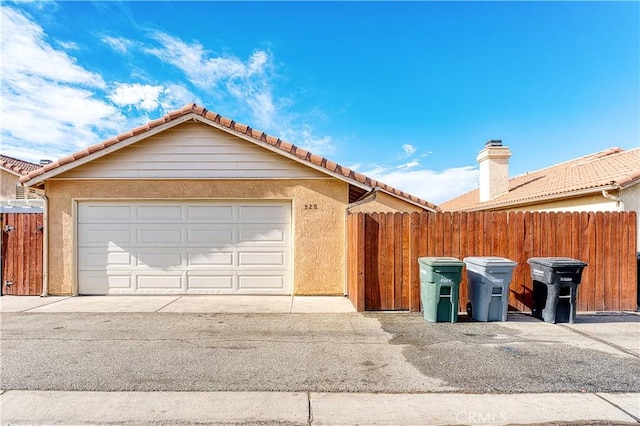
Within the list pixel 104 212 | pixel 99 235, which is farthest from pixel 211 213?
pixel 99 235

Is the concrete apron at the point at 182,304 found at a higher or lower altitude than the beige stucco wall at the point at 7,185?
lower

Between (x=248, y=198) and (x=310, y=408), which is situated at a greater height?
(x=248, y=198)

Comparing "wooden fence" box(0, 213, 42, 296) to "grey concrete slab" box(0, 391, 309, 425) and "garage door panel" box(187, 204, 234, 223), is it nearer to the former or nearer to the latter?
"garage door panel" box(187, 204, 234, 223)

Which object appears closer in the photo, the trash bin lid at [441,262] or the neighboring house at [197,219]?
the trash bin lid at [441,262]

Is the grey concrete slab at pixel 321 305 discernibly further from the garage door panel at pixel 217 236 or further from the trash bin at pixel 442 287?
the garage door panel at pixel 217 236

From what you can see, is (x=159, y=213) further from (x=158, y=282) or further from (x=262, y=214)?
(x=262, y=214)

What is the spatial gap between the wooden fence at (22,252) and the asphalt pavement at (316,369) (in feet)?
6.52

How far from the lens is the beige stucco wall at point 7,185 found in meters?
16.4

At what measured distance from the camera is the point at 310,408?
10.8ft

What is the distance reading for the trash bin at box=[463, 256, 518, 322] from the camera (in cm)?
607

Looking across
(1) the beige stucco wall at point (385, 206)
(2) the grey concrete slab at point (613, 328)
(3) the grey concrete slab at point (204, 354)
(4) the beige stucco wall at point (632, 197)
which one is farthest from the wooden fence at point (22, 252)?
(4) the beige stucco wall at point (632, 197)

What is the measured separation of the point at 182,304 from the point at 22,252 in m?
4.40

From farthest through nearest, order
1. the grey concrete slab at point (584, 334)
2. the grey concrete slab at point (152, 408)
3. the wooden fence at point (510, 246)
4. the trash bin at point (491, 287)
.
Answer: the wooden fence at point (510, 246)
the trash bin at point (491, 287)
the grey concrete slab at point (584, 334)
the grey concrete slab at point (152, 408)

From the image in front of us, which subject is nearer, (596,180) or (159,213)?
(159,213)
